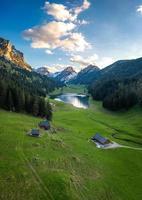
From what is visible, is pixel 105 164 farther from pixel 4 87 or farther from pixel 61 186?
pixel 4 87

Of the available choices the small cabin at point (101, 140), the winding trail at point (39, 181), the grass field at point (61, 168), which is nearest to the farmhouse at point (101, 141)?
the small cabin at point (101, 140)

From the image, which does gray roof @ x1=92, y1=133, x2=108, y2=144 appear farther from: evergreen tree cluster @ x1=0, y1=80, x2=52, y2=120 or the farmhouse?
evergreen tree cluster @ x1=0, y1=80, x2=52, y2=120

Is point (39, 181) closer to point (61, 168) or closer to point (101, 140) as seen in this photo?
point (61, 168)

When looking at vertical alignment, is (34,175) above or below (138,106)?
below

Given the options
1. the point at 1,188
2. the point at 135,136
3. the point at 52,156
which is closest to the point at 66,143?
the point at 52,156

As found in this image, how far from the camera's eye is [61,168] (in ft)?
198

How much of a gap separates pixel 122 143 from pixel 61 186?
165 feet

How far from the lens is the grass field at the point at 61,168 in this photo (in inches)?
1988

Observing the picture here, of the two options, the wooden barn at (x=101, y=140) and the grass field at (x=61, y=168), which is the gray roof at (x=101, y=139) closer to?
the wooden barn at (x=101, y=140)

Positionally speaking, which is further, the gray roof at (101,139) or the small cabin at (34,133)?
the gray roof at (101,139)

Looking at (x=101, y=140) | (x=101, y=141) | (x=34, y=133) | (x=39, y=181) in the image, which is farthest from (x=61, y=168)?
(x=101, y=140)

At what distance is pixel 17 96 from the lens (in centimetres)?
11525

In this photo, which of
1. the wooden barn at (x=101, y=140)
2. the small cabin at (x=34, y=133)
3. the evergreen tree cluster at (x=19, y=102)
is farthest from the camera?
the evergreen tree cluster at (x=19, y=102)

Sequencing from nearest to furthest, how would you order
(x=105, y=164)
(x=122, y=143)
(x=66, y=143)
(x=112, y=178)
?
(x=112, y=178)
(x=105, y=164)
(x=66, y=143)
(x=122, y=143)
